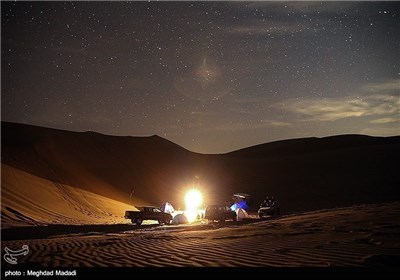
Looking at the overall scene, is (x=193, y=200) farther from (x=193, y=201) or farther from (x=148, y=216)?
(x=148, y=216)

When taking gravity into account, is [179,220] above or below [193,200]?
below

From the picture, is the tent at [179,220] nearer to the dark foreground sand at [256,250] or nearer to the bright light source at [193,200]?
the bright light source at [193,200]

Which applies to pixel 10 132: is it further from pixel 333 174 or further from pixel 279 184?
pixel 333 174

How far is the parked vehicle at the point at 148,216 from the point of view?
25859 mm

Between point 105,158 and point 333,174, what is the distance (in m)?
31.8

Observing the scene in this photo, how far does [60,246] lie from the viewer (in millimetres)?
12820

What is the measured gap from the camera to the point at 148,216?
26125mm


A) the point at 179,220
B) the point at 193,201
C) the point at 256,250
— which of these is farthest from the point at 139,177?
the point at 256,250

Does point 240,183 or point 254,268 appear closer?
point 254,268

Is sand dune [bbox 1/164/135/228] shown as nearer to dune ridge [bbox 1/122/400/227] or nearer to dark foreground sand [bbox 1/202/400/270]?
dune ridge [bbox 1/122/400/227]

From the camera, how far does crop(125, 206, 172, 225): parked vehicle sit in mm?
25859

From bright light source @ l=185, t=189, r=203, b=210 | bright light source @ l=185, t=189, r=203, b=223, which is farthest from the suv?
bright light source @ l=185, t=189, r=203, b=210

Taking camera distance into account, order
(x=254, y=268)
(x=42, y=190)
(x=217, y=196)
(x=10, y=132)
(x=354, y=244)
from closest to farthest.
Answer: (x=254, y=268), (x=354, y=244), (x=42, y=190), (x=217, y=196), (x=10, y=132)

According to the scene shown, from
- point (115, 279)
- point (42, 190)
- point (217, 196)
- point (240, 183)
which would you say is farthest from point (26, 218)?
point (240, 183)
